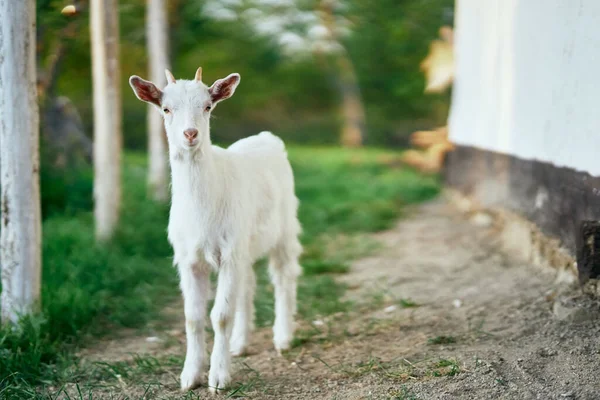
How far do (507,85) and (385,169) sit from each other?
9.34 meters

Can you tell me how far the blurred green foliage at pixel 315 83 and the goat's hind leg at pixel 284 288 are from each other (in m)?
12.9

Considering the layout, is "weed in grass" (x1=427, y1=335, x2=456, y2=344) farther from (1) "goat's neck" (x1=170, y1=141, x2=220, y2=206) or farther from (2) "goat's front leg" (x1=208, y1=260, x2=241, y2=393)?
(1) "goat's neck" (x1=170, y1=141, x2=220, y2=206)

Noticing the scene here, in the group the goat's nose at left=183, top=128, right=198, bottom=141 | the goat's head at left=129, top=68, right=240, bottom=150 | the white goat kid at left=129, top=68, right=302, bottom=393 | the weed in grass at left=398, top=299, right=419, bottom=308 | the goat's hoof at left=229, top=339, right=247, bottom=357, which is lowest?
the goat's hoof at left=229, top=339, right=247, bottom=357

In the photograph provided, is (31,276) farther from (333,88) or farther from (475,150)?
(333,88)

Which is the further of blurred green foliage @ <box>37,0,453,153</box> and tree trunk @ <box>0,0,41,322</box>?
blurred green foliage @ <box>37,0,453,153</box>

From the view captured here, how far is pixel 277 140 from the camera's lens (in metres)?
5.48

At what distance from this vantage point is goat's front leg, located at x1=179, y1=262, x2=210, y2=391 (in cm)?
425

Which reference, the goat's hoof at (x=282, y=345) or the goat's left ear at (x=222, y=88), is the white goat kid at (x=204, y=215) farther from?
the goat's hoof at (x=282, y=345)

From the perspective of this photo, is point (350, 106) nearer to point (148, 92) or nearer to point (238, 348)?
point (238, 348)

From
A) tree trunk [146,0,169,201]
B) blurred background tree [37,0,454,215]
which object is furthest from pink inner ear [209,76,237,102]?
blurred background tree [37,0,454,215]

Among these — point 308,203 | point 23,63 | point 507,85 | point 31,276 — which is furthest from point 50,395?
point 308,203

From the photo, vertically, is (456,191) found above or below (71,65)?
below

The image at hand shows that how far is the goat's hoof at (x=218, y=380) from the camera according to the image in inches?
162

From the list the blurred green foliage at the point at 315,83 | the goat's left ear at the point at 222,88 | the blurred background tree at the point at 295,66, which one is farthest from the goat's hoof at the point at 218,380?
the blurred green foliage at the point at 315,83
